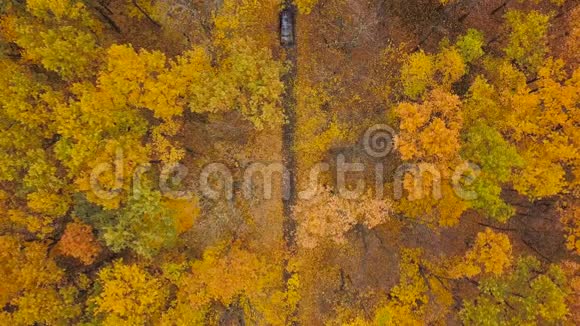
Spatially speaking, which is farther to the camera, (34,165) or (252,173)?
(252,173)

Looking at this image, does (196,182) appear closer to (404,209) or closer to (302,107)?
(302,107)

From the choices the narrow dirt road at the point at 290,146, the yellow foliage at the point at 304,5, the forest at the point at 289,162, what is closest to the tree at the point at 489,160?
the forest at the point at 289,162

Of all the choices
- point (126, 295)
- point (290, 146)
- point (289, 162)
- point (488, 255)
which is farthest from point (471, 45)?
point (126, 295)

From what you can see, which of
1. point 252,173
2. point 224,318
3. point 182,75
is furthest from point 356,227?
point 182,75

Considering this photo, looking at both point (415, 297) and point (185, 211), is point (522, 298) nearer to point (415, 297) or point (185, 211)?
point (415, 297)

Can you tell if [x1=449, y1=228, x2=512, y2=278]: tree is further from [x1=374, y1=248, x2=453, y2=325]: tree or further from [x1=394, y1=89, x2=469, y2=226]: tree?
[x1=374, y1=248, x2=453, y2=325]: tree

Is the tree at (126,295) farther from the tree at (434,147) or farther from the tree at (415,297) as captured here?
the tree at (434,147)
